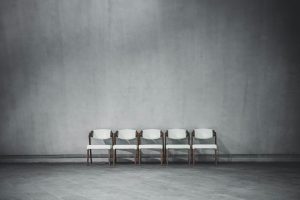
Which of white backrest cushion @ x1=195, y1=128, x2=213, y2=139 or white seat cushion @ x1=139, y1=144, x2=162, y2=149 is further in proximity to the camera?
white backrest cushion @ x1=195, y1=128, x2=213, y2=139

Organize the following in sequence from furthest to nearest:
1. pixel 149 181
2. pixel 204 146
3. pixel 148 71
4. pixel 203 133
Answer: pixel 148 71, pixel 203 133, pixel 204 146, pixel 149 181

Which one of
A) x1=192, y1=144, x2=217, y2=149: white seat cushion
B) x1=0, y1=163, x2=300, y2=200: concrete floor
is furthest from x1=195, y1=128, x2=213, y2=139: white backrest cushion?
x1=0, y1=163, x2=300, y2=200: concrete floor

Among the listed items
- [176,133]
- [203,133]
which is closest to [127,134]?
[176,133]

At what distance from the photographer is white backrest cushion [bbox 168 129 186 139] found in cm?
873

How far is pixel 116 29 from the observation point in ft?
29.0

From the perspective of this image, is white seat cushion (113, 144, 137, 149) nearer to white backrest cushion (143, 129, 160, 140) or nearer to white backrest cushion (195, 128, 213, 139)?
white backrest cushion (143, 129, 160, 140)

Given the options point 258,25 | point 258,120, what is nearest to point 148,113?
point 258,120

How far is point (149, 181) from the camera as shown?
7133 millimetres

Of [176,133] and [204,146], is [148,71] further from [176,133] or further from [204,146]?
[204,146]

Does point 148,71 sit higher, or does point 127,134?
point 148,71

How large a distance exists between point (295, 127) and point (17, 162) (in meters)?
6.69

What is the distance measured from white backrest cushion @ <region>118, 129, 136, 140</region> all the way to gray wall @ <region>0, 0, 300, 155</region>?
0.22 m

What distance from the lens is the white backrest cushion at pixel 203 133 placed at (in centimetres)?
872

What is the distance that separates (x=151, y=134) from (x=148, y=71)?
4.91ft
